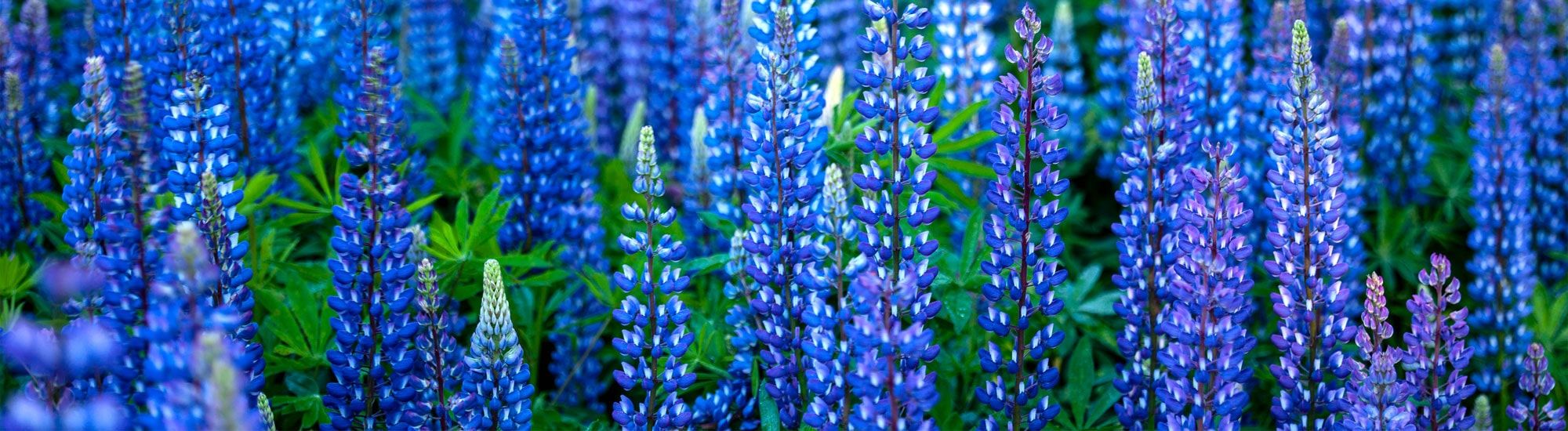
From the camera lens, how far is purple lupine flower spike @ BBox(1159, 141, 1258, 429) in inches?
107

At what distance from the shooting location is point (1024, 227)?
9.41 ft

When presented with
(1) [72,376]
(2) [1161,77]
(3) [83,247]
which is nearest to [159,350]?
(1) [72,376]

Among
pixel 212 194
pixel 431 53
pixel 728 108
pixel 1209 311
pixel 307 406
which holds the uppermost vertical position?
pixel 431 53

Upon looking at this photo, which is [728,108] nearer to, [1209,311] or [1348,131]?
[1209,311]

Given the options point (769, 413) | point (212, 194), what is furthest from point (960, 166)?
point (212, 194)

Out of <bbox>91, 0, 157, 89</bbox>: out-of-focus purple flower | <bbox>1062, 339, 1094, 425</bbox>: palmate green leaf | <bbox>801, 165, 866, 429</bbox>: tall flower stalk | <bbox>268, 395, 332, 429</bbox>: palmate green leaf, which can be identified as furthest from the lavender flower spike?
<bbox>91, 0, 157, 89</bbox>: out-of-focus purple flower

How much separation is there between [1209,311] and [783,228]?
907mm

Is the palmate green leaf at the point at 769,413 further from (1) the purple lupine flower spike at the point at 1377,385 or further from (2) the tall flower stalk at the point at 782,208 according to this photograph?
(1) the purple lupine flower spike at the point at 1377,385

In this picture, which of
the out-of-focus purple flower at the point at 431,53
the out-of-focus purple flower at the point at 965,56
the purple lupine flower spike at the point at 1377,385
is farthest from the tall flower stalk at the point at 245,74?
the purple lupine flower spike at the point at 1377,385

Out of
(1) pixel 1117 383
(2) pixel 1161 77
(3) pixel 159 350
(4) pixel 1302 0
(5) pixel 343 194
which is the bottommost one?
(1) pixel 1117 383

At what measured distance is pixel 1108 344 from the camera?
380 cm

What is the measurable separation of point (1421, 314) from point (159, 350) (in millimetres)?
2378

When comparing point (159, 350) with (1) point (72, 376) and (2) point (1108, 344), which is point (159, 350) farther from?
(2) point (1108, 344)

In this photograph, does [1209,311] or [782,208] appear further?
[782,208]
